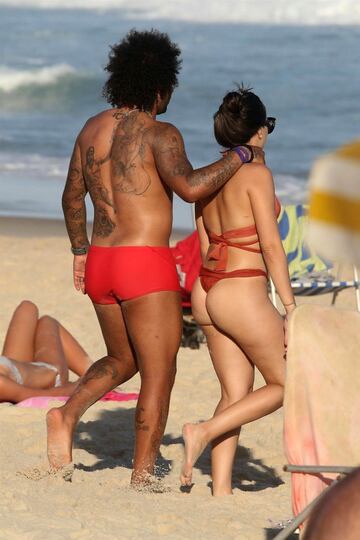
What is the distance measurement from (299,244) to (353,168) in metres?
6.79

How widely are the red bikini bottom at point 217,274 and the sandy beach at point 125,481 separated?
2.86ft

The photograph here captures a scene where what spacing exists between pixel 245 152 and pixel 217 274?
1.62 ft

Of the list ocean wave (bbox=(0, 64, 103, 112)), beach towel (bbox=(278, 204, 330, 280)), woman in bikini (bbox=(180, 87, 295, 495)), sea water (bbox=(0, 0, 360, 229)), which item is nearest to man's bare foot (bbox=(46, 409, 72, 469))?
woman in bikini (bbox=(180, 87, 295, 495))

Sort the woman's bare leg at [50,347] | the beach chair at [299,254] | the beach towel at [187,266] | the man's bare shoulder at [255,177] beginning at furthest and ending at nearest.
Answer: the beach chair at [299,254], the beach towel at [187,266], the woman's bare leg at [50,347], the man's bare shoulder at [255,177]

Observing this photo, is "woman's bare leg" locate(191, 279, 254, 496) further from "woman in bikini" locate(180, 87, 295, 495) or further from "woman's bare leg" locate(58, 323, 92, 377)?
"woman's bare leg" locate(58, 323, 92, 377)

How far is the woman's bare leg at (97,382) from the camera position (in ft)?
15.4

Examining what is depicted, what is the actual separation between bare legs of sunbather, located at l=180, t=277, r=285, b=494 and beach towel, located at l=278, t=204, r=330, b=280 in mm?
4404

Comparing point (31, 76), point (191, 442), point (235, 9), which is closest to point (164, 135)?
point (191, 442)

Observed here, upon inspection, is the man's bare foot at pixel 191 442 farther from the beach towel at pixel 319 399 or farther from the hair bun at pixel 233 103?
the hair bun at pixel 233 103

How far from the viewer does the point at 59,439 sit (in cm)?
469

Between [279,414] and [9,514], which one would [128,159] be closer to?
[9,514]

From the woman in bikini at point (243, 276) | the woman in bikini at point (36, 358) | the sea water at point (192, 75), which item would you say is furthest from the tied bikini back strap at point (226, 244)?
the sea water at point (192, 75)

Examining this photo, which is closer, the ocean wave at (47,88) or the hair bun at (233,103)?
the hair bun at (233,103)

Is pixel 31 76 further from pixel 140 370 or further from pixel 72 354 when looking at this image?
pixel 140 370
